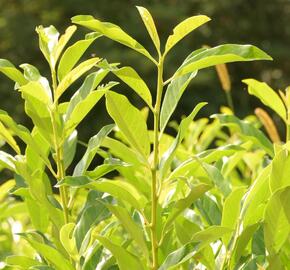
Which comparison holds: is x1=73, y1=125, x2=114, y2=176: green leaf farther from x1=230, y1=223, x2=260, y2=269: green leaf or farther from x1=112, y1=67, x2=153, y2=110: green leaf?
x1=230, y1=223, x2=260, y2=269: green leaf

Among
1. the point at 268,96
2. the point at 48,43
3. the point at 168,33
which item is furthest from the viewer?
the point at 168,33

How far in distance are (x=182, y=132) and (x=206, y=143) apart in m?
1.20

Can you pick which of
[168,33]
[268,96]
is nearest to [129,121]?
[268,96]

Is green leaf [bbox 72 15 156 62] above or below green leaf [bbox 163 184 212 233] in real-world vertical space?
above

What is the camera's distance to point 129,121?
1201 mm

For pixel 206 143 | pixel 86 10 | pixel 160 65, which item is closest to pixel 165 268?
pixel 160 65

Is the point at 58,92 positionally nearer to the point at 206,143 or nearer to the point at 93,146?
the point at 93,146

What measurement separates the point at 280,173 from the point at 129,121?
8.5 inches

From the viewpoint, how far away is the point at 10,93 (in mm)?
11086

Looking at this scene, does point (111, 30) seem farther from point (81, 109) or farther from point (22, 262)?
point (22, 262)

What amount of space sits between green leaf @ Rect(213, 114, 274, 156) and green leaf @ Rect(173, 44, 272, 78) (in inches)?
15.8

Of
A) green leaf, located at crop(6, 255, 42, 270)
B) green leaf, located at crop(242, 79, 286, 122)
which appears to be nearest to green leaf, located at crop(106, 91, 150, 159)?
green leaf, located at crop(6, 255, 42, 270)

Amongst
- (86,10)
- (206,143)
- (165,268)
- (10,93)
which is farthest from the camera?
(86,10)

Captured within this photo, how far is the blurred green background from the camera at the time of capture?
1104cm
